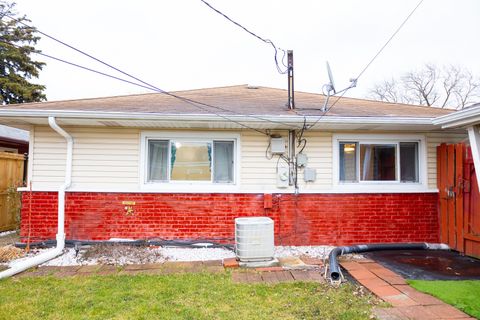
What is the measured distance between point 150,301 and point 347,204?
4.24 meters

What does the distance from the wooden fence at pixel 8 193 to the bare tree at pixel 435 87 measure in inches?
1134

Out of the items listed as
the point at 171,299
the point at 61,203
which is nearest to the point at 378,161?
the point at 171,299

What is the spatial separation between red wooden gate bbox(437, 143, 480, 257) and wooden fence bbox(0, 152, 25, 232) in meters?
9.79

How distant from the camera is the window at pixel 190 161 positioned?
6352mm

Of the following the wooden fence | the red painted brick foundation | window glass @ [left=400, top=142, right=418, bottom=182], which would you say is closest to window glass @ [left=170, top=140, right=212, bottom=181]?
the red painted brick foundation

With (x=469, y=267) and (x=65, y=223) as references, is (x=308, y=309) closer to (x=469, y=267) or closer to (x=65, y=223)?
(x=469, y=267)

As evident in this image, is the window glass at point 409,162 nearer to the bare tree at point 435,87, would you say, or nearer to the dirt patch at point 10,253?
the dirt patch at point 10,253

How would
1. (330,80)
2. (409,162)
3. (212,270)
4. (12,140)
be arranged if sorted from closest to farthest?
1. (212,270)
2. (330,80)
3. (409,162)
4. (12,140)

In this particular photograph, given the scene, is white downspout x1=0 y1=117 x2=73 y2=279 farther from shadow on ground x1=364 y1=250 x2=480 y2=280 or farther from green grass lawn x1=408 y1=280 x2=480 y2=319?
green grass lawn x1=408 y1=280 x2=480 y2=319

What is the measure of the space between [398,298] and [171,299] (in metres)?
2.69

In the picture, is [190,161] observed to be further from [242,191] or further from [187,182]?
[242,191]

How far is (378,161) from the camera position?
654cm

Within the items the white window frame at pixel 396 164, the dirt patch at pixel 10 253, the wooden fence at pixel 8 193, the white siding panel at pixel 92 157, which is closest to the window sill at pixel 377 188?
the white window frame at pixel 396 164

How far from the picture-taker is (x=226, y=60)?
56.0 feet
